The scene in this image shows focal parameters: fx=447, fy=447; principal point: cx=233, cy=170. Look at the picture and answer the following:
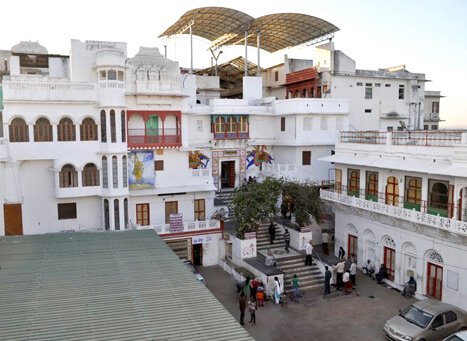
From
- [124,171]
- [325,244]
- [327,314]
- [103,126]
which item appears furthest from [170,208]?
[327,314]

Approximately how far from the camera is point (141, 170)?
2803 centimetres

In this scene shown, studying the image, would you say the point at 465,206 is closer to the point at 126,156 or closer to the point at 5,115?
the point at 126,156

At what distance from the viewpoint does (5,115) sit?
78.4 ft

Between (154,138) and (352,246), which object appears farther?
(154,138)

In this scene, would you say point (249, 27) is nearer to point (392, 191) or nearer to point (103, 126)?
point (103, 126)

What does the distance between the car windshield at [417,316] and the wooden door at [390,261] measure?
6.55 metres

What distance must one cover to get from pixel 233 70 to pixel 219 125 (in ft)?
58.0

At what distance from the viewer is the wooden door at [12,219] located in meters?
24.9

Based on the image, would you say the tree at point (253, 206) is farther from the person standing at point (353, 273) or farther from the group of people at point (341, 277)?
the person standing at point (353, 273)

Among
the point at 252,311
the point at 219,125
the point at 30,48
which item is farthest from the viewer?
the point at 30,48

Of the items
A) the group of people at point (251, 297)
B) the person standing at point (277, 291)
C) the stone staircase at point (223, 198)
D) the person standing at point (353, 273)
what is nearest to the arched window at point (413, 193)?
the person standing at point (353, 273)

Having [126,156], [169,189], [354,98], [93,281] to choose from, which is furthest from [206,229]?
[354,98]

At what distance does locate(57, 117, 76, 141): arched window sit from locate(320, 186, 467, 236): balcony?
15.7 meters

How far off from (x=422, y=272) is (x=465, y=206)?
13.7ft
